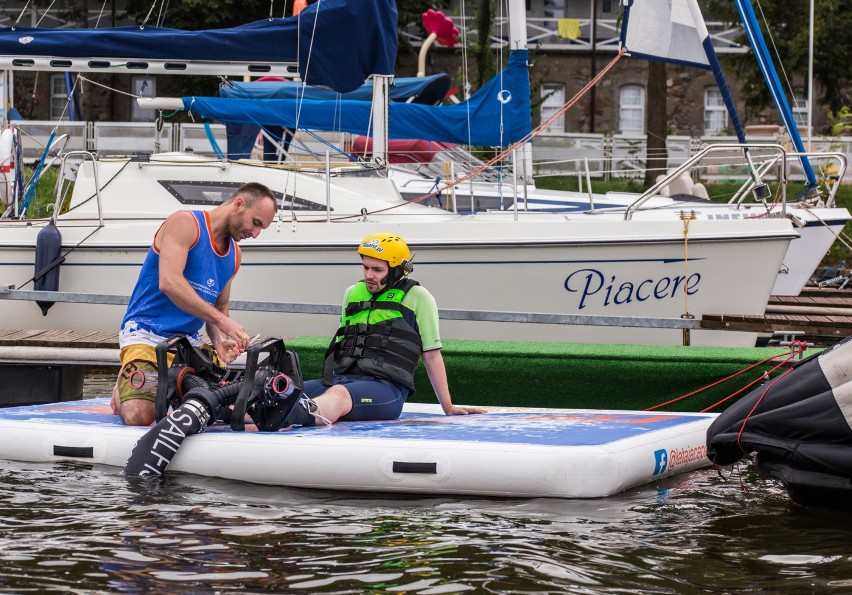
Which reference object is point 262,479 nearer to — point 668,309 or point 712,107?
point 668,309

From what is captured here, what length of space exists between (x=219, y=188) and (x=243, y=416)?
20.4 feet

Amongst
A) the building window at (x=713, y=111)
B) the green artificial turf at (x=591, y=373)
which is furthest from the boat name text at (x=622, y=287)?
the building window at (x=713, y=111)

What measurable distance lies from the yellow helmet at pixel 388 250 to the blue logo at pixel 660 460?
190cm

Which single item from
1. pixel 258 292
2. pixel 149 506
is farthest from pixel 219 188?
pixel 149 506

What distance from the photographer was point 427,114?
46.3 feet

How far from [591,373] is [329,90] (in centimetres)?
805

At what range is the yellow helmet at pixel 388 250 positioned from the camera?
25.2 ft

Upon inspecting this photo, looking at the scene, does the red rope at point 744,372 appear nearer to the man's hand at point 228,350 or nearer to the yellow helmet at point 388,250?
the yellow helmet at point 388,250

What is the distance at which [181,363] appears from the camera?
24.7 ft

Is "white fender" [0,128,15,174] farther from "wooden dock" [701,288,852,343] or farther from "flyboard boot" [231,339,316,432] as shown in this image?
"wooden dock" [701,288,852,343]

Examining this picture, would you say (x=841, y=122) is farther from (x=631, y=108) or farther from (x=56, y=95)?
(x=56, y=95)

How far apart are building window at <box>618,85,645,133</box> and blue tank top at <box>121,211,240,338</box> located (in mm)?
30668

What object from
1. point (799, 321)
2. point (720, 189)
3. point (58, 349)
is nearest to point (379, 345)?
point (58, 349)

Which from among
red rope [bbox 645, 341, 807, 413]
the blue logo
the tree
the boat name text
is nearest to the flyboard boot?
the blue logo
